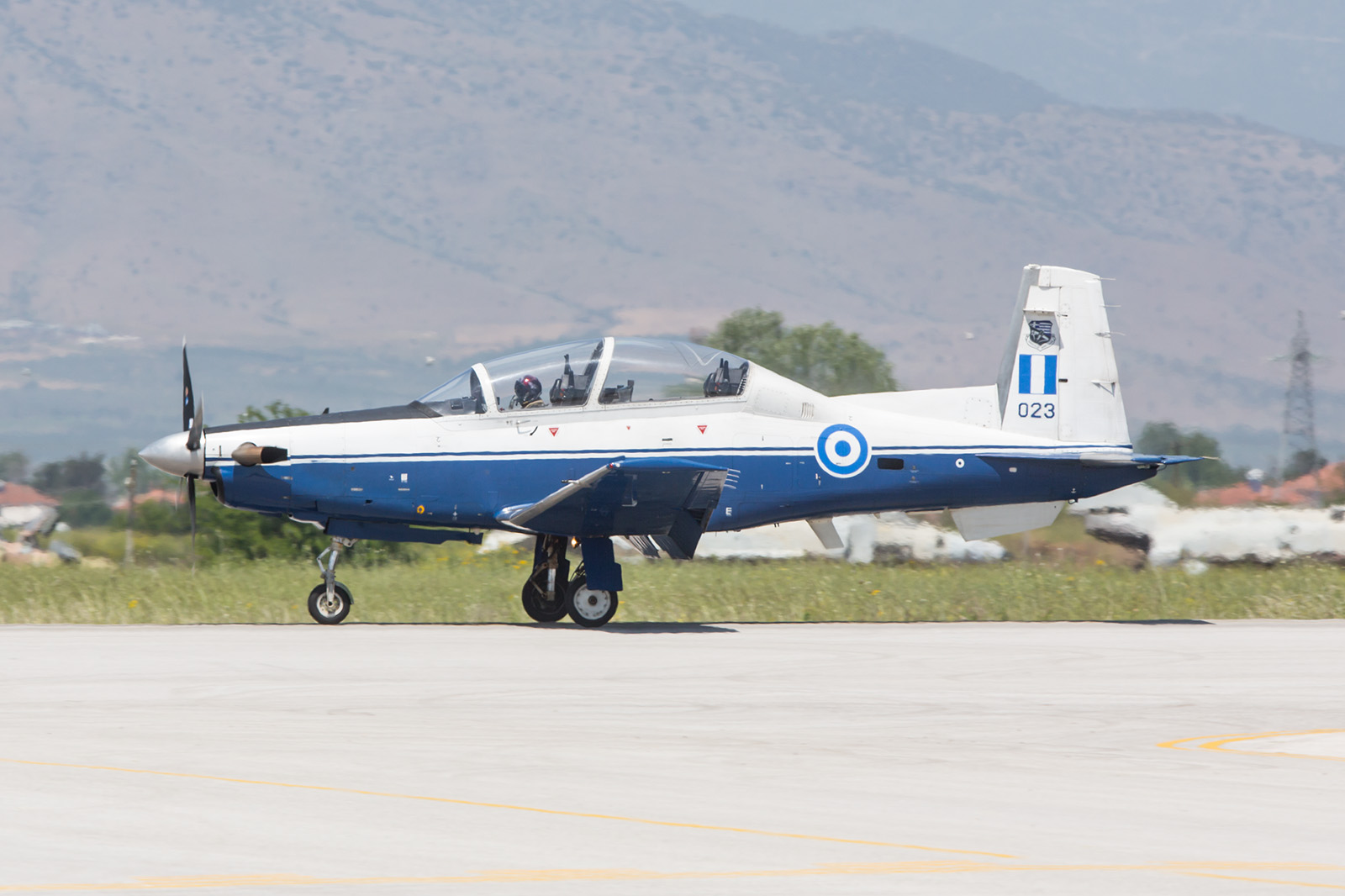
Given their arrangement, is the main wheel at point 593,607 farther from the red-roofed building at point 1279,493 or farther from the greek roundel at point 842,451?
the red-roofed building at point 1279,493

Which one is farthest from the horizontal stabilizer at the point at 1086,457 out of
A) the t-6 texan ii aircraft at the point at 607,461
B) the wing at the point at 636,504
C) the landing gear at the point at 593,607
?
the landing gear at the point at 593,607

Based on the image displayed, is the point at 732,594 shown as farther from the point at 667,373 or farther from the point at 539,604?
the point at 667,373

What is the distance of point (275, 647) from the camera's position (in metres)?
11.9

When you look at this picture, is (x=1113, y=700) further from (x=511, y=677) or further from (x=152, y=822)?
(x=152, y=822)

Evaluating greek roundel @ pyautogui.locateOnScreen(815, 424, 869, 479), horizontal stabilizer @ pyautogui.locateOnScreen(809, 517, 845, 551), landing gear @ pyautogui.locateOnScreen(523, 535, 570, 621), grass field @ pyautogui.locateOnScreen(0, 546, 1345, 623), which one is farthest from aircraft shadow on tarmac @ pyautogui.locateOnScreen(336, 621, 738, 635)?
greek roundel @ pyautogui.locateOnScreen(815, 424, 869, 479)

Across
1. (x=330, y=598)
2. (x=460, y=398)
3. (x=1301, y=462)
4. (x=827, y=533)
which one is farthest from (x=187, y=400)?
(x=1301, y=462)

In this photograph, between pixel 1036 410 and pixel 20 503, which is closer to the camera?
pixel 1036 410

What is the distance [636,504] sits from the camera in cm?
1334

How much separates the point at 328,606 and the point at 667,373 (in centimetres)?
372

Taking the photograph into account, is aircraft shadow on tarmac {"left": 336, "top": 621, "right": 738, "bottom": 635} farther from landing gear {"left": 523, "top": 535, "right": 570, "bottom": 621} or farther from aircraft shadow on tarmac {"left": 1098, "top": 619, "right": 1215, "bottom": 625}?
aircraft shadow on tarmac {"left": 1098, "top": 619, "right": 1215, "bottom": 625}

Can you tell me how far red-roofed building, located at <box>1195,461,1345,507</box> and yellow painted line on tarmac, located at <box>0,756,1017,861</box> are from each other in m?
15.7

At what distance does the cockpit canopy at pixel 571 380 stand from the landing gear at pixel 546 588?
154cm

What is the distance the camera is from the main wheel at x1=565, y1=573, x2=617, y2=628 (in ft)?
45.4

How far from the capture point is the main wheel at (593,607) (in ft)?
45.4
